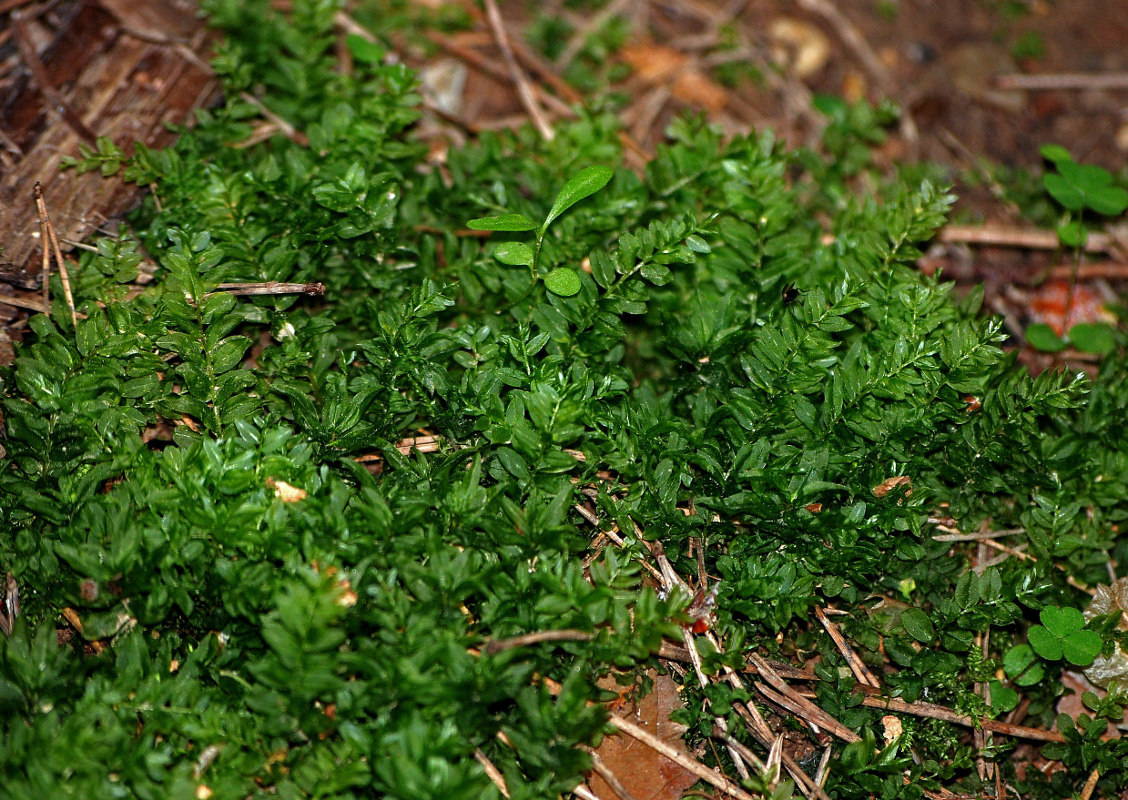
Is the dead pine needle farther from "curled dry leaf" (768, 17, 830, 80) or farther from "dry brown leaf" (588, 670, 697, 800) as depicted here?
"curled dry leaf" (768, 17, 830, 80)

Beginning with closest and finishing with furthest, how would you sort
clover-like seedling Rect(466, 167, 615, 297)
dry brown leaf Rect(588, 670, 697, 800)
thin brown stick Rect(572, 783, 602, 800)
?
thin brown stick Rect(572, 783, 602, 800), dry brown leaf Rect(588, 670, 697, 800), clover-like seedling Rect(466, 167, 615, 297)

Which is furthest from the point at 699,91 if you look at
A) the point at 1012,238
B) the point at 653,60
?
the point at 1012,238

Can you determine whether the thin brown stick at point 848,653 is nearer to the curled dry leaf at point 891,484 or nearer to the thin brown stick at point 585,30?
the curled dry leaf at point 891,484

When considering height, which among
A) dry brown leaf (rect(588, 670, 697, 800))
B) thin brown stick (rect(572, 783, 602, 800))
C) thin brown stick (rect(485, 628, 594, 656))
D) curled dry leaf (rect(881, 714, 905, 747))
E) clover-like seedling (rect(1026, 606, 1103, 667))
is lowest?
clover-like seedling (rect(1026, 606, 1103, 667))

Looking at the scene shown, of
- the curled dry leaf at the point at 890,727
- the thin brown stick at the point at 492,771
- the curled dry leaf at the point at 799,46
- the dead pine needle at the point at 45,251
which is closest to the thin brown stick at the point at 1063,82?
Result: the curled dry leaf at the point at 799,46

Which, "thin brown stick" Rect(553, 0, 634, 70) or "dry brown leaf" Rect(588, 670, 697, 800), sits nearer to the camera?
"dry brown leaf" Rect(588, 670, 697, 800)

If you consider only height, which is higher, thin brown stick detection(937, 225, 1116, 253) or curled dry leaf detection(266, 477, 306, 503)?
curled dry leaf detection(266, 477, 306, 503)

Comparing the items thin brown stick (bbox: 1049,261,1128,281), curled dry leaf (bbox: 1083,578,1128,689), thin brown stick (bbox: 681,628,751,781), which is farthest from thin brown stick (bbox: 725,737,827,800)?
thin brown stick (bbox: 1049,261,1128,281)

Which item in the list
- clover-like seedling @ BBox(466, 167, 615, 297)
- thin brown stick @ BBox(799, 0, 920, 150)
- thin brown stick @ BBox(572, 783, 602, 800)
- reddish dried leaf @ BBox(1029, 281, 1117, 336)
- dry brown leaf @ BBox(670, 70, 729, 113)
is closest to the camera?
thin brown stick @ BBox(572, 783, 602, 800)
